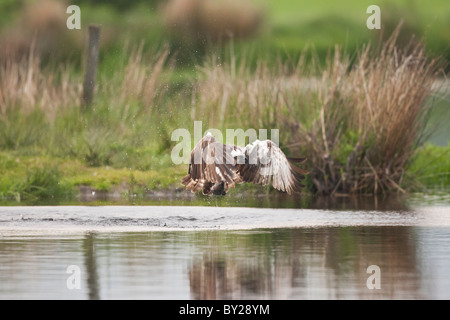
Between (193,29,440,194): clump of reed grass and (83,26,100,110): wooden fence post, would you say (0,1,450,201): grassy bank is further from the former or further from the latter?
(83,26,100,110): wooden fence post

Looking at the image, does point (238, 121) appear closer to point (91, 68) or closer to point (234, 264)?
point (91, 68)

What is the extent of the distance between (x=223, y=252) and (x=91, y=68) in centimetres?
1185

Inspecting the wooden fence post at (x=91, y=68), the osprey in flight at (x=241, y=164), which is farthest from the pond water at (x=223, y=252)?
the wooden fence post at (x=91, y=68)

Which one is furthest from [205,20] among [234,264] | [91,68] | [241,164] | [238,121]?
[234,264]

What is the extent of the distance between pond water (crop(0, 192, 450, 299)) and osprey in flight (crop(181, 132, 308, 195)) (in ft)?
1.88

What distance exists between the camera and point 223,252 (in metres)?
9.96

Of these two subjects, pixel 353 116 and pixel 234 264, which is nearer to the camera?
pixel 234 264

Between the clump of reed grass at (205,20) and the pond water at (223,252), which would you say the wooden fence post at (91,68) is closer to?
the pond water at (223,252)

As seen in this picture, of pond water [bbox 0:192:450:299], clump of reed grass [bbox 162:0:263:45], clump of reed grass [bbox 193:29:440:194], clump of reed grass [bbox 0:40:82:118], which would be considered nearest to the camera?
pond water [bbox 0:192:450:299]

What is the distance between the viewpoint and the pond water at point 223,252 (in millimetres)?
8023

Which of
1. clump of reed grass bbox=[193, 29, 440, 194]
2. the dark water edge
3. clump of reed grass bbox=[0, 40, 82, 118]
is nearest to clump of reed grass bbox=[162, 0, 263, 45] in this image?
clump of reed grass bbox=[0, 40, 82, 118]

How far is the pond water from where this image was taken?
8023 millimetres

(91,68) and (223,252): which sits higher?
(91,68)

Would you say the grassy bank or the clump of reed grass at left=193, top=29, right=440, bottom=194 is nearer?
the clump of reed grass at left=193, top=29, right=440, bottom=194
